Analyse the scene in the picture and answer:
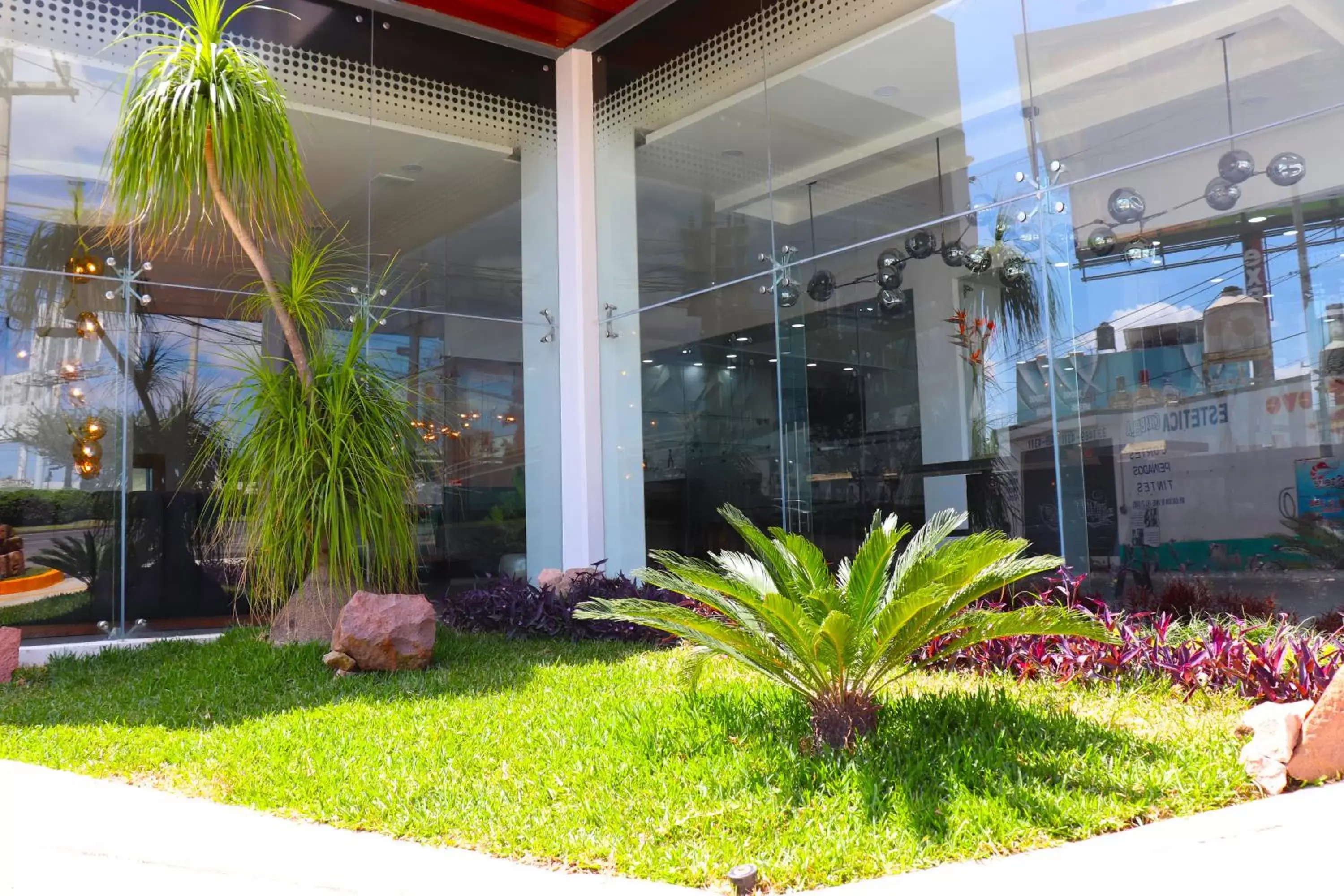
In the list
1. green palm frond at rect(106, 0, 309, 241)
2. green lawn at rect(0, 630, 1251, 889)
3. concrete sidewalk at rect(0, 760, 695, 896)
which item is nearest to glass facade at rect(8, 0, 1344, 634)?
green palm frond at rect(106, 0, 309, 241)

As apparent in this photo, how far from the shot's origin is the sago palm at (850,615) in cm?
346

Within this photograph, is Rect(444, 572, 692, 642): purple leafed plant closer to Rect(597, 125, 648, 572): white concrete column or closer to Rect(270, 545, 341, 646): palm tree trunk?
Rect(597, 125, 648, 572): white concrete column

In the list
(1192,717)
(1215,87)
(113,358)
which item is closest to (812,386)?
(1215,87)

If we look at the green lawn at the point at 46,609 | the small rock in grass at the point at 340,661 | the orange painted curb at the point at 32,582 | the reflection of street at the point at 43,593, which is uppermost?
the orange painted curb at the point at 32,582

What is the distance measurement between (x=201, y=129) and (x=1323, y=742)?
615cm

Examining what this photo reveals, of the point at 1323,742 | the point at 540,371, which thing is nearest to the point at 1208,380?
the point at 1323,742

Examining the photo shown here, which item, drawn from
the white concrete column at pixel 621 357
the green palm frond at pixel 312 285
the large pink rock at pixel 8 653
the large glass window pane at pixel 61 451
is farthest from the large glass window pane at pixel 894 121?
the large pink rock at pixel 8 653

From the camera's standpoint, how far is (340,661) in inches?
222

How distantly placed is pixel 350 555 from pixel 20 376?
9.18 feet

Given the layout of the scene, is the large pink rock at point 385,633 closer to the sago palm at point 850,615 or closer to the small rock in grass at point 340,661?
the small rock in grass at point 340,661

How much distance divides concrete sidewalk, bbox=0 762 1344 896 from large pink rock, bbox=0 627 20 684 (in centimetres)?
323

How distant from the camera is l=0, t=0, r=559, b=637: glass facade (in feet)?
22.7

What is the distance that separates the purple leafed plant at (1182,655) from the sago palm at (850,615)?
0.82 metres

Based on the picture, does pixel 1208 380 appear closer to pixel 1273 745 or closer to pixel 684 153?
pixel 1273 745
